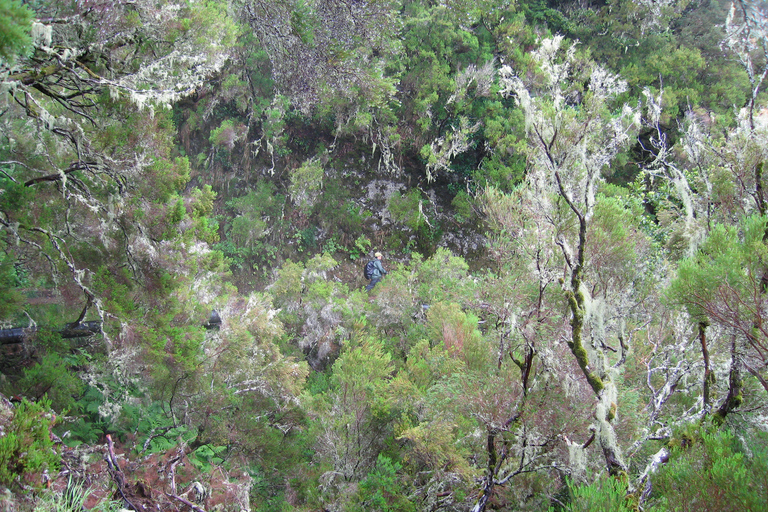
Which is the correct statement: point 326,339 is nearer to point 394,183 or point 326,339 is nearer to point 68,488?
point 68,488

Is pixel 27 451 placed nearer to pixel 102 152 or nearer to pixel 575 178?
pixel 102 152

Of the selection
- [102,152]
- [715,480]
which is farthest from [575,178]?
[102,152]

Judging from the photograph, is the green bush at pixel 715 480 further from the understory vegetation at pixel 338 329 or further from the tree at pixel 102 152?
the tree at pixel 102 152

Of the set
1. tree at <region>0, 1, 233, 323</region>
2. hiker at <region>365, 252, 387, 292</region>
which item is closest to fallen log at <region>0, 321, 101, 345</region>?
tree at <region>0, 1, 233, 323</region>

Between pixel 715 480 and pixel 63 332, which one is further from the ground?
pixel 715 480

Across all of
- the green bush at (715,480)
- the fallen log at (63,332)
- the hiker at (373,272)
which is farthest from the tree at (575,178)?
the hiker at (373,272)

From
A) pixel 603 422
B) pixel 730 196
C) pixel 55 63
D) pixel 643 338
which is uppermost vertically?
pixel 730 196

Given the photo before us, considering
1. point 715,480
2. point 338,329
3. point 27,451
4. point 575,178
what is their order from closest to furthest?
point 715,480 < point 27,451 < point 575,178 < point 338,329

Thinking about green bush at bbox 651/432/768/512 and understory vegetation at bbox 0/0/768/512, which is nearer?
green bush at bbox 651/432/768/512

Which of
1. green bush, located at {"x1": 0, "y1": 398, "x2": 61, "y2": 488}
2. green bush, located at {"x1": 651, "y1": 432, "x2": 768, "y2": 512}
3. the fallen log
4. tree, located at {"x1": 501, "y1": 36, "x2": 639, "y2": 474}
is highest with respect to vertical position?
tree, located at {"x1": 501, "y1": 36, "x2": 639, "y2": 474}

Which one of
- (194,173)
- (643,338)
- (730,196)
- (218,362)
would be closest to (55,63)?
(218,362)

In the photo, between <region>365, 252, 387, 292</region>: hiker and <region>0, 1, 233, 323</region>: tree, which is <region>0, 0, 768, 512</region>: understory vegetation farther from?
<region>365, 252, 387, 292</region>: hiker

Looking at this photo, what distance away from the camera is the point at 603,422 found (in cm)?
403

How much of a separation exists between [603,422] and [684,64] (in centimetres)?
1670
